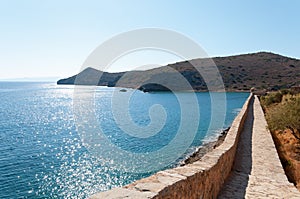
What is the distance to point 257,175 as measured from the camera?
6.99 m

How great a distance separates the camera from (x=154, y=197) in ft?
9.21

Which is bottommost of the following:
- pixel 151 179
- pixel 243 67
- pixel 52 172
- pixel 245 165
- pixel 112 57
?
pixel 52 172

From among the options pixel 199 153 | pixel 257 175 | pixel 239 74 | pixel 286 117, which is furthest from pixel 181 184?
pixel 239 74

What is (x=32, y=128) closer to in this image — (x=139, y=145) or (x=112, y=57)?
(x=139, y=145)

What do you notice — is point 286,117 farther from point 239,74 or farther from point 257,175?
point 239,74

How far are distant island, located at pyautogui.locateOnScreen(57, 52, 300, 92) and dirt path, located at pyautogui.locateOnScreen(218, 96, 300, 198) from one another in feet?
218

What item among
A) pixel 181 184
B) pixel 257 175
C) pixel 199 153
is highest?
pixel 181 184

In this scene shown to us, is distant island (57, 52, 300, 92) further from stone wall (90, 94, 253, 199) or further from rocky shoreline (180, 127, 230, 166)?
stone wall (90, 94, 253, 199)

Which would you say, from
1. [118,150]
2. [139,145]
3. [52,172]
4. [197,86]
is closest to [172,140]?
[139,145]

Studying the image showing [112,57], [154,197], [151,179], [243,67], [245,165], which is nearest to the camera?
[154,197]

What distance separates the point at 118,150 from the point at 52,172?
607 cm

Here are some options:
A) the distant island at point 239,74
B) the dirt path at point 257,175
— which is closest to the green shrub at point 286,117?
the dirt path at point 257,175

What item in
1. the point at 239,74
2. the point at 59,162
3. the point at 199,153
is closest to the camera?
the point at 59,162

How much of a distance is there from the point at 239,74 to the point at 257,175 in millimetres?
87039
